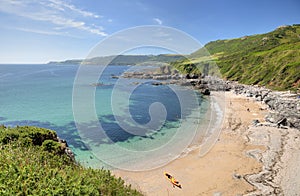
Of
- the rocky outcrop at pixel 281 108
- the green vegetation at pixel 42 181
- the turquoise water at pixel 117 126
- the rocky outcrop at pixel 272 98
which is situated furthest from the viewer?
the rocky outcrop at pixel 272 98

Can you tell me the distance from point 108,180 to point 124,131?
2233 centimetres

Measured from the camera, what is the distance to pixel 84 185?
6.54m

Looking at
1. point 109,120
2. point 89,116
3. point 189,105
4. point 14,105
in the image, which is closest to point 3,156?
point 109,120

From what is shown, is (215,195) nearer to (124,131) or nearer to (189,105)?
(124,131)

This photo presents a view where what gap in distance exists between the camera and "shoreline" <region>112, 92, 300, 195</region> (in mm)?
15367

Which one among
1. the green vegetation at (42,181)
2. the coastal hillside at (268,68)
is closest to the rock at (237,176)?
the green vegetation at (42,181)

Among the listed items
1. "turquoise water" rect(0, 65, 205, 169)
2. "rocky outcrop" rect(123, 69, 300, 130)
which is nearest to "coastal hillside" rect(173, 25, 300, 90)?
"rocky outcrop" rect(123, 69, 300, 130)

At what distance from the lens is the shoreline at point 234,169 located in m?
15.4

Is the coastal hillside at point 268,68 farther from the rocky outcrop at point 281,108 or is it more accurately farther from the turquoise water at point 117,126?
the turquoise water at point 117,126

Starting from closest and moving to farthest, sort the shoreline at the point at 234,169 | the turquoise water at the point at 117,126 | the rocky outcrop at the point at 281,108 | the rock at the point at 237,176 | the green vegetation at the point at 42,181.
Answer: the green vegetation at the point at 42,181, the shoreline at the point at 234,169, the rock at the point at 237,176, the turquoise water at the point at 117,126, the rocky outcrop at the point at 281,108

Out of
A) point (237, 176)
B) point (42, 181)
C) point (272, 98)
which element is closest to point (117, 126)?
point (237, 176)

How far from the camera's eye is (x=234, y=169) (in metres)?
18.2

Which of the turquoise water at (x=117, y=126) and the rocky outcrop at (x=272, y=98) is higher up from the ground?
the rocky outcrop at (x=272, y=98)

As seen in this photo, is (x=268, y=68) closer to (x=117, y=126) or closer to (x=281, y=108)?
(x=281, y=108)
